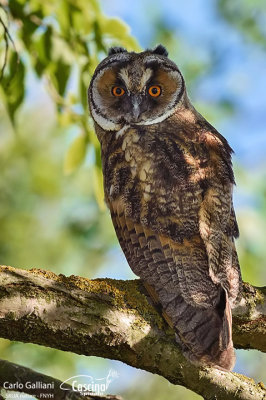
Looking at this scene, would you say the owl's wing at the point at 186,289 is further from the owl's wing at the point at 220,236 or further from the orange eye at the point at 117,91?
the orange eye at the point at 117,91

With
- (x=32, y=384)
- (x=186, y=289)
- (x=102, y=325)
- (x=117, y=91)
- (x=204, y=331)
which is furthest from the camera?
(x=117, y=91)

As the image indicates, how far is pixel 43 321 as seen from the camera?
2586 mm

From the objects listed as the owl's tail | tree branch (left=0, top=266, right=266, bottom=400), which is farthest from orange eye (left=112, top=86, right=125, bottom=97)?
the owl's tail

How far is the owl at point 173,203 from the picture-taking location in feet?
10.0

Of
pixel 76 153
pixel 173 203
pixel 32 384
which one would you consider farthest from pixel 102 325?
pixel 76 153

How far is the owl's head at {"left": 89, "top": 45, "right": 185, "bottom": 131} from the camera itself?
13.4ft

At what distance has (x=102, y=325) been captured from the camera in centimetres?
275

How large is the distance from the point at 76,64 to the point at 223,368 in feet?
6.64

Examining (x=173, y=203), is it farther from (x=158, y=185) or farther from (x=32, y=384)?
(x=32, y=384)

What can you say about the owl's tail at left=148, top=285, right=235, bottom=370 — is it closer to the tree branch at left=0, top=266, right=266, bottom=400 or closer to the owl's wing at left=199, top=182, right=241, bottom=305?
the tree branch at left=0, top=266, right=266, bottom=400

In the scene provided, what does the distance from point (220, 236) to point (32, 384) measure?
1.33m

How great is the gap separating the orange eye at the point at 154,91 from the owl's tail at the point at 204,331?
1655 mm

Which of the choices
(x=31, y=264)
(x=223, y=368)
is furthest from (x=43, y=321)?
(x=31, y=264)

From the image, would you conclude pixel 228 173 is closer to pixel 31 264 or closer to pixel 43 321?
pixel 43 321
